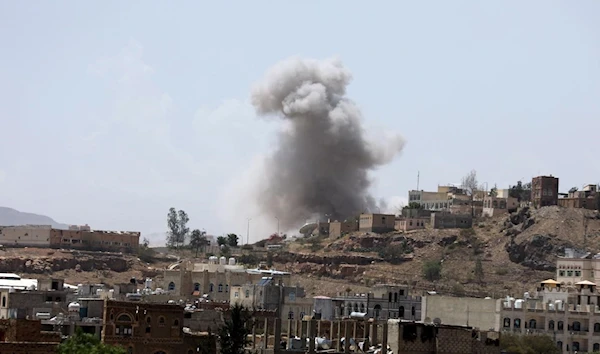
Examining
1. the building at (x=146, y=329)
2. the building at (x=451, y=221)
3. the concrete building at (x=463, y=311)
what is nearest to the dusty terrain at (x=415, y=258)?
the building at (x=451, y=221)

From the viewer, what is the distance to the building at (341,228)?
500ft

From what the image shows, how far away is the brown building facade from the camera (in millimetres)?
143000

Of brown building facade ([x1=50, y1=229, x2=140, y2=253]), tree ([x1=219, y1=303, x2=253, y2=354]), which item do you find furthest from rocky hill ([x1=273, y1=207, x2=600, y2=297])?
tree ([x1=219, y1=303, x2=253, y2=354])

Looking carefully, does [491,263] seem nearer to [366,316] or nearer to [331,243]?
[331,243]

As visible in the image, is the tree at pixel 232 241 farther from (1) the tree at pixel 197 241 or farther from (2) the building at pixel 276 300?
(2) the building at pixel 276 300

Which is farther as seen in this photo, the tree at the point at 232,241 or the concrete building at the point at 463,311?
the tree at the point at 232,241

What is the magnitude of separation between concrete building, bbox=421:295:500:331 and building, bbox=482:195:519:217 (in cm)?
6611

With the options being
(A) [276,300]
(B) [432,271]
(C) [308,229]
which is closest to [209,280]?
(A) [276,300]

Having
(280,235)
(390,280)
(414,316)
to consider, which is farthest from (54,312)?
(280,235)

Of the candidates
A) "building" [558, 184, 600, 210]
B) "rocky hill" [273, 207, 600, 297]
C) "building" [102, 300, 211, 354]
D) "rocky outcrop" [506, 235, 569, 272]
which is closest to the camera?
"building" [102, 300, 211, 354]

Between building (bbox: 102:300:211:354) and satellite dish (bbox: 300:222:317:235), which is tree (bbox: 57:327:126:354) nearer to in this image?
building (bbox: 102:300:211:354)

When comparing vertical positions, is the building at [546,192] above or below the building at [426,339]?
above

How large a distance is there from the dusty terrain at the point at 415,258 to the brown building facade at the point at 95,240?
3516 millimetres

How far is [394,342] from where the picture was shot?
5197 cm
